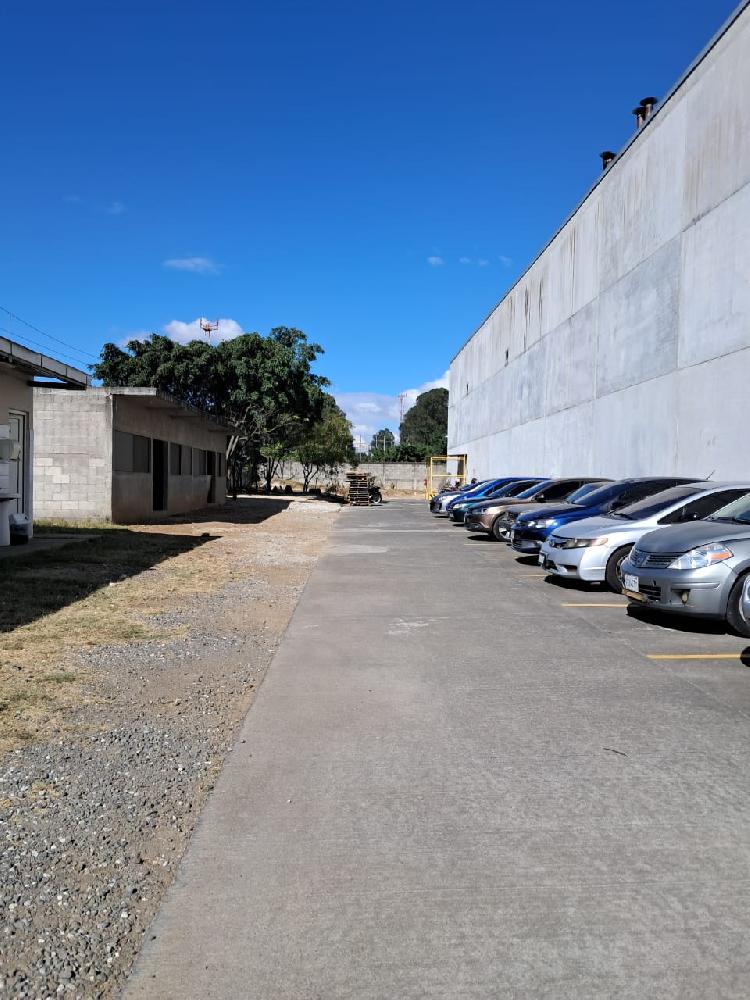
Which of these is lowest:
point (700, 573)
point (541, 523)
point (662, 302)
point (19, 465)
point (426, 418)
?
point (700, 573)

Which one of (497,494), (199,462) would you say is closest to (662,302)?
(497,494)

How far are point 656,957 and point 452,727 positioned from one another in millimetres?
2494

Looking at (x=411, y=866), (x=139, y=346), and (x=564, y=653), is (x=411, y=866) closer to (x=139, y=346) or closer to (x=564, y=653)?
(x=564, y=653)

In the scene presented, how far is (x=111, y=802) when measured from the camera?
398cm

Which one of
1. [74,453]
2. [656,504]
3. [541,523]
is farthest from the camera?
[74,453]

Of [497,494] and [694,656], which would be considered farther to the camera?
[497,494]

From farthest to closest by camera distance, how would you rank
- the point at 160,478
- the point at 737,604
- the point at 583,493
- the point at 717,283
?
the point at 160,478, the point at 583,493, the point at 717,283, the point at 737,604

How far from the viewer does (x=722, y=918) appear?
298 centimetres

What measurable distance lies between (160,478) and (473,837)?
971 inches

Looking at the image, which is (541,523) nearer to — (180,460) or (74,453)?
(74,453)

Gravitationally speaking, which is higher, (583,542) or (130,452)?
(130,452)

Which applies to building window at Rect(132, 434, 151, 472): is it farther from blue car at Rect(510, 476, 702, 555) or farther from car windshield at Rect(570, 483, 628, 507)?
car windshield at Rect(570, 483, 628, 507)

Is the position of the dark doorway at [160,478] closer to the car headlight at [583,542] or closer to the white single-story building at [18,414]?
the white single-story building at [18,414]

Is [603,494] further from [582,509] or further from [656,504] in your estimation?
[656,504]
